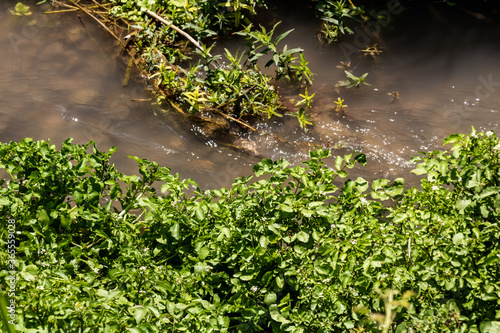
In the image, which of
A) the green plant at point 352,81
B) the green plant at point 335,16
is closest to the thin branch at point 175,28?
the green plant at point 335,16

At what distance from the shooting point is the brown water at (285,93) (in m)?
3.98

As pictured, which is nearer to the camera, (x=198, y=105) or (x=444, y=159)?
(x=444, y=159)

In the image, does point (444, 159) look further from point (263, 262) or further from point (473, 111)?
point (473, 111)

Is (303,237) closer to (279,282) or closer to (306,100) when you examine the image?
(279,282)

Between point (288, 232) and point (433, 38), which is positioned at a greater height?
point (433, 38)

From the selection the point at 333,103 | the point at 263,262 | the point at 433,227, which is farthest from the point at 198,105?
the point at 433,227

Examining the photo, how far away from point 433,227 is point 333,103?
2.29 m

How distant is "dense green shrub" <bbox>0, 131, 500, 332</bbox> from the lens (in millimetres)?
2135

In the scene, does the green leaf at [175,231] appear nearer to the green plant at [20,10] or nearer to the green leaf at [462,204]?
the green leaf at [462,204]

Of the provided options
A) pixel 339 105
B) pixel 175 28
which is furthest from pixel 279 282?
pixel 175 28

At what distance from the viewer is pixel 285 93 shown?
451cm

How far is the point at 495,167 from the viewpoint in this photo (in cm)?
217

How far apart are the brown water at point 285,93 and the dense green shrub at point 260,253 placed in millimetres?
1217

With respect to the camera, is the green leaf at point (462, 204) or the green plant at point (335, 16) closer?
the green leaf at point (462, 204)
